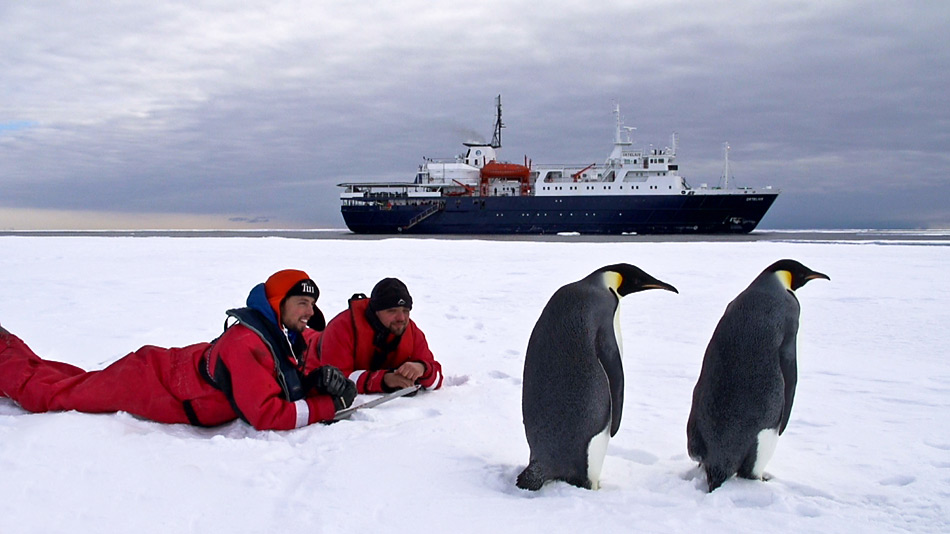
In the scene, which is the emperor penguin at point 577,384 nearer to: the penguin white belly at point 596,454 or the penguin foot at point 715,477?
→ the penguin white belly at point 596,454

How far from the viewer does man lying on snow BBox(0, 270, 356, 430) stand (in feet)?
8.85

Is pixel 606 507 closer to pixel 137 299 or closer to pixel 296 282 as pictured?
pixel 296 282

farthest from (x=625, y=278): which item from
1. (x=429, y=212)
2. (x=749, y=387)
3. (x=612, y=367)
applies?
(x=429, y=212)

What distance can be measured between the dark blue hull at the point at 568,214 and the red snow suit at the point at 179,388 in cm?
3119

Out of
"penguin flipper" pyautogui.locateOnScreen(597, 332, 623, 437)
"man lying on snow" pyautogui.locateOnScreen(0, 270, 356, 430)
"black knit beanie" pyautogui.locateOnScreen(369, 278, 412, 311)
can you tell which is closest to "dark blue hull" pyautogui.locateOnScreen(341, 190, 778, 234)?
"black knit beanie" pyautogui.locateOnScreen(369, 278, 412, 311)

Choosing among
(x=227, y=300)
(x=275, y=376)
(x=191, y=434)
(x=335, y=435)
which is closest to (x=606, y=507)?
(x=335, y=435)

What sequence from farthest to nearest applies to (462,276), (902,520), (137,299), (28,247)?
(28,247) → (462,276) → (137,299) → (902,520)

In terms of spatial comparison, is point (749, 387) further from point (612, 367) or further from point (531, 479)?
point (531, 479)

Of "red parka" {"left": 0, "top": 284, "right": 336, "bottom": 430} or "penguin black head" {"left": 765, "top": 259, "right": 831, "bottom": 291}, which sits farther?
"red parka" {"left": 0, "top": 284, "right": 336, "bottom": 430}

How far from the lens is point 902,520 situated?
6.50ft

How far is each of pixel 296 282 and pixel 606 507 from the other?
1.54 metres

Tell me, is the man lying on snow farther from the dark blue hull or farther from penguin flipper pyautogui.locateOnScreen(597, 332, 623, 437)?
the dark blue hull

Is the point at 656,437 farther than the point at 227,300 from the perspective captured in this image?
No

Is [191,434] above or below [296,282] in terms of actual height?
below
